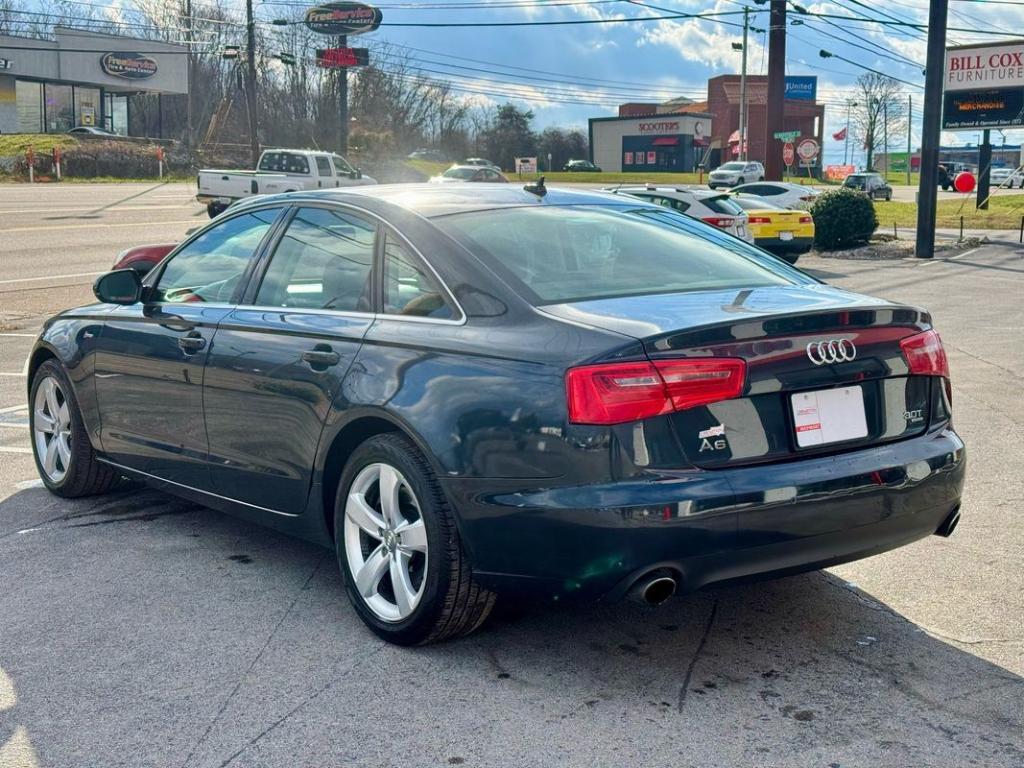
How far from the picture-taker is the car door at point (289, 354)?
14.7 ft

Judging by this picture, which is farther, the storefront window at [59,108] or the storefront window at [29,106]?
the storefront window at [59,108]

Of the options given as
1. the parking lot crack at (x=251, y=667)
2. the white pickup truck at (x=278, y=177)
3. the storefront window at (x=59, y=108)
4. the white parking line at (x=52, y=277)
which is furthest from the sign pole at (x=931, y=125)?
the storefront window at (x=59, y=108)

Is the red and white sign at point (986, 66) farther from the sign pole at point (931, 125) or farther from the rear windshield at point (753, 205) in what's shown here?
the rear windshield at point (753, 205)

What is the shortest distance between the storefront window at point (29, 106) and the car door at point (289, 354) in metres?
69.5

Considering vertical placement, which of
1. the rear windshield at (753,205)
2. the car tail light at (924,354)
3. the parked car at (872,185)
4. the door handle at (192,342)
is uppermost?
the parked car at (872,185)

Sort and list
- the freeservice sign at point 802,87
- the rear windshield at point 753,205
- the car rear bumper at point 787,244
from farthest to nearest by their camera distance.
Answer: the freeservice sign at point 802,87 → the rear windshield at point 753,205 → the car rear bumper at point 787,244

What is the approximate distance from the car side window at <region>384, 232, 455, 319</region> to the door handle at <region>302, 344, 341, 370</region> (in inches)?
10.0

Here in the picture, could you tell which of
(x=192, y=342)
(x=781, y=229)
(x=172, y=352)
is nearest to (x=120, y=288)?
(x=172, y=352)

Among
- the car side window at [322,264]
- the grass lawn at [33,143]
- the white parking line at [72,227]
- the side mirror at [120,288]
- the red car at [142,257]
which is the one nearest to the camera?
the car side window at [322,264]

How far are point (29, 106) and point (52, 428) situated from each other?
227 ft

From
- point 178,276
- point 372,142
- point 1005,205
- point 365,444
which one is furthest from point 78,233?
point 372,142

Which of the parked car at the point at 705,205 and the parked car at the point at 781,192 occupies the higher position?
the parked car at the point at 781,192

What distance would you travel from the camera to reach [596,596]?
371 cm

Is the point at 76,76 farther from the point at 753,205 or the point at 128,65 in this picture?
the point at 753,205
